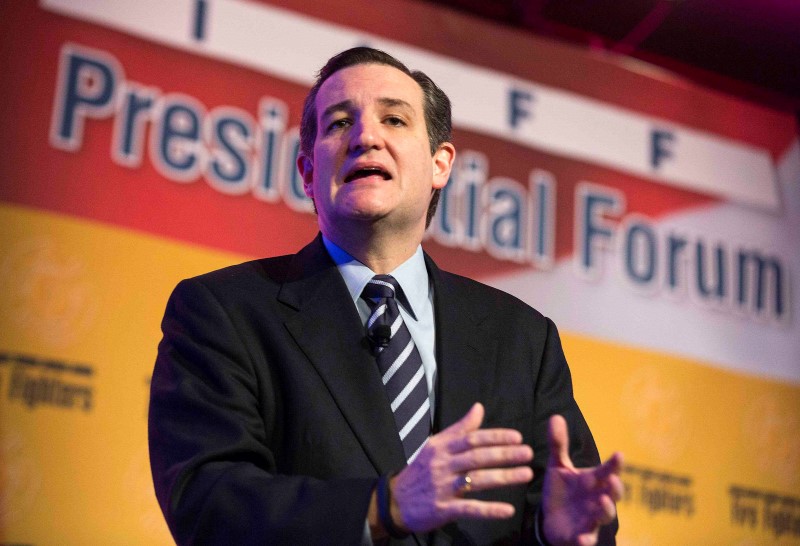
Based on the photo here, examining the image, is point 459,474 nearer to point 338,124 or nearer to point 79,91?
point 338,124

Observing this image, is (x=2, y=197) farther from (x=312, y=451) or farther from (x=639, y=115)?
(x=639, y=115)

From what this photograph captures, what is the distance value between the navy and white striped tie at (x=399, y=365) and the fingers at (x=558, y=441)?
0.77ft

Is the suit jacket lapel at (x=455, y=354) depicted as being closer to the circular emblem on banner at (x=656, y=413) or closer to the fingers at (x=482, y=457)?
the fingers at (x=482, y=457)

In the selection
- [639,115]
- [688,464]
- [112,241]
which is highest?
[639,115]

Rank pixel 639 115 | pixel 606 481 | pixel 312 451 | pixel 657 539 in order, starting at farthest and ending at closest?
pixel 639 115, pixel 657 539, pixel 312 451, pixel 606 481

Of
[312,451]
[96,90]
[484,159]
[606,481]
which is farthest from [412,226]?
[484,159]

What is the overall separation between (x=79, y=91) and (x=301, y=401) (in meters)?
1.89

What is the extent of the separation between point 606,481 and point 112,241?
1996 millimetres

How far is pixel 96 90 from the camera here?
305 cm

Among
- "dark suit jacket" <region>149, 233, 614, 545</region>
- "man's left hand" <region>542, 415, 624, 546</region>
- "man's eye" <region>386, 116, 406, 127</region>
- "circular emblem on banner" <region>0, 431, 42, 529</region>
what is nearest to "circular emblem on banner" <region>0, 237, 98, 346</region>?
"circular emblem on banner" <region>0, 431, 42, 529</region>

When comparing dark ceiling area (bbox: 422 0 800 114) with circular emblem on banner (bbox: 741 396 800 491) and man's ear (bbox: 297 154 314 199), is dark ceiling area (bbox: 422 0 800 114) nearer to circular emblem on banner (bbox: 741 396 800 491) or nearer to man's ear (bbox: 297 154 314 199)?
circular emblem on banner (bbox: 741 396 800 491)

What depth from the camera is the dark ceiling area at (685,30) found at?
166 inches

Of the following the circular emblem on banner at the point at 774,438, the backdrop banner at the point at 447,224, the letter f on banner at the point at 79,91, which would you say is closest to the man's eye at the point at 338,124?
the backdrop banner at the point at 447,224

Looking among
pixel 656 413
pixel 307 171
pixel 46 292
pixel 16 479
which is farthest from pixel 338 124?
pixel 656 413
